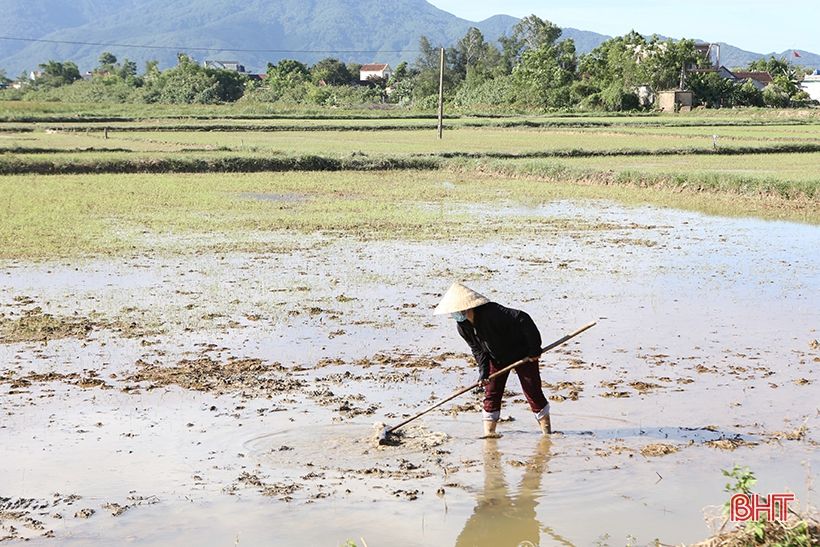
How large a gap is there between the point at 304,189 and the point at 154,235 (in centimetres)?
640

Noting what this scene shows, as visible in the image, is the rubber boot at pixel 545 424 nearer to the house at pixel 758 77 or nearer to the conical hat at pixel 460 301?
the conical hat at pixel 460 301

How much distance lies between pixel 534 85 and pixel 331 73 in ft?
116

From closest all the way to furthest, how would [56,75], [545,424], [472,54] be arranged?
[545,424], [472,54], [56,75]

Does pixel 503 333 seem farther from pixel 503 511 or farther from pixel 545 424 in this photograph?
pixel 503 511

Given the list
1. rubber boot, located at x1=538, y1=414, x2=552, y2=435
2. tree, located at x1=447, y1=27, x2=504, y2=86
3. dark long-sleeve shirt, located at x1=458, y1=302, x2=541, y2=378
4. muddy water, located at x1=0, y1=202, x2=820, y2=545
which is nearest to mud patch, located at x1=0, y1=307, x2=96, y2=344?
muddy water, located at x1=0, y1=202, x2=820, y2=545

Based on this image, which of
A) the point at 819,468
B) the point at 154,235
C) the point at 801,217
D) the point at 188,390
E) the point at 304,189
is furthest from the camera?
the point at 304,189

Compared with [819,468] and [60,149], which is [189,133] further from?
[819,468]

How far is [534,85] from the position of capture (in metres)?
56.7

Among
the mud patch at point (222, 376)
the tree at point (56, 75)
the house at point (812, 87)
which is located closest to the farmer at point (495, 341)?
the mud patch at point (222, 376)

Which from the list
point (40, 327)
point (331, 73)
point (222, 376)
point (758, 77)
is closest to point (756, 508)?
point (222, 376)

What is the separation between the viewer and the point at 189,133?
115 ft

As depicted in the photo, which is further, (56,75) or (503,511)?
(56,75)

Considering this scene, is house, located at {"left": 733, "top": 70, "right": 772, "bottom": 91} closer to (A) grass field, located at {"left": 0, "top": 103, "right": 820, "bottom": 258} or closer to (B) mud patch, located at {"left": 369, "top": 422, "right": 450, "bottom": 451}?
(A) grass field, located at {"left": 0, "top": 103, "right": 820, "bottom": 258}

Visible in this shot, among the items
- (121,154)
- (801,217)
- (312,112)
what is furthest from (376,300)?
(312,112)
